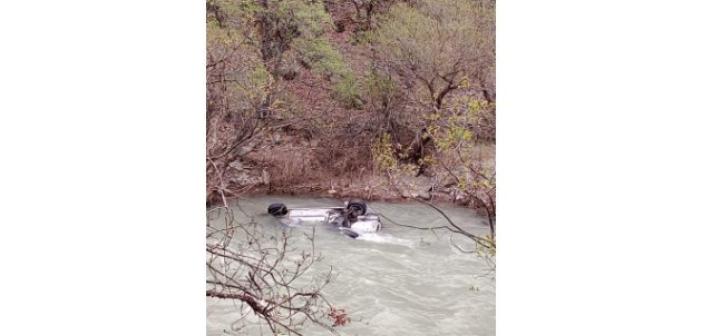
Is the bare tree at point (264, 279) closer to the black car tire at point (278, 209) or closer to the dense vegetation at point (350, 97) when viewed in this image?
the black car tire at point (278, 209)

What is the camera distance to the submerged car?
5.07m

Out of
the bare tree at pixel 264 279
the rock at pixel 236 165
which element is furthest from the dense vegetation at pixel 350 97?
the bare tree at pixel 264 279

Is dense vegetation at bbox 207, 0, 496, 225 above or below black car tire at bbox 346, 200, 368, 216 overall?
above

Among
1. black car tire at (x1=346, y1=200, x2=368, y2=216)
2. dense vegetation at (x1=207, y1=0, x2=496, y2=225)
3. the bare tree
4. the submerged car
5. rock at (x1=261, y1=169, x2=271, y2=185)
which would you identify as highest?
dense vegetation at (x1=207, y1=0, x2=496, y2=225)

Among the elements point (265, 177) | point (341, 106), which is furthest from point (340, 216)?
point (341, 106)

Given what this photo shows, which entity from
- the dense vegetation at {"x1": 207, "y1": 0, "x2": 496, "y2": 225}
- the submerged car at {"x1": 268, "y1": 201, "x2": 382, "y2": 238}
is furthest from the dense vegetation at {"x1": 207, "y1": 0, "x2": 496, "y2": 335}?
the submerged car at {"x1": 268, "y1": 201, "x2": 382, "y2": 238}

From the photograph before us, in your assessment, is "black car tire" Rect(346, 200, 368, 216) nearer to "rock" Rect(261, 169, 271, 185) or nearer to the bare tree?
the bare tree

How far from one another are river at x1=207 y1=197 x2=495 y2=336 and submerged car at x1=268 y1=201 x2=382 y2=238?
0.04 meters

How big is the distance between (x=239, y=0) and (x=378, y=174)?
1.50m

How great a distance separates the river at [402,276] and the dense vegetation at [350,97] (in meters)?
0.15

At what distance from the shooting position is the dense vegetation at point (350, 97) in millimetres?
5078
